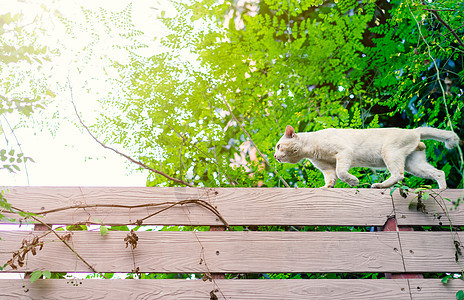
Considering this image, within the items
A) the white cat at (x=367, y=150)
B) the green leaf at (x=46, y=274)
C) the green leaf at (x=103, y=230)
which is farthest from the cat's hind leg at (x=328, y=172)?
the green leaf at (x=46, y=274)

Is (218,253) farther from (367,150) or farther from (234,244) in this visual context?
(367,150)

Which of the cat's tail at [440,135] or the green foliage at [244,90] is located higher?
the green foliage at [244,90]

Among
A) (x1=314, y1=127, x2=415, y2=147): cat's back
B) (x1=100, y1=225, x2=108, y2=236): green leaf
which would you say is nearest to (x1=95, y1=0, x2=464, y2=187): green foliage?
(x1=314, y1=127, x2=415, y2=147): cat's back

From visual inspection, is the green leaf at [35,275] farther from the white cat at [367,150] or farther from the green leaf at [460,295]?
the green leaf at [460,295]

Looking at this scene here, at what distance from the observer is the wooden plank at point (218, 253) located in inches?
57.2

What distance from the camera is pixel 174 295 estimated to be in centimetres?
139

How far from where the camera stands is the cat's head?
68.4 inches

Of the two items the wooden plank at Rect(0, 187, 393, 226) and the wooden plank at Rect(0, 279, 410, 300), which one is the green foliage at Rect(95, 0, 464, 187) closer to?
the wooden plank at Rect(0, 187, 393, 226)

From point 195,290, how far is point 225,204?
1.25ft

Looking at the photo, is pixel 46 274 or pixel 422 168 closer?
pixel 46 274

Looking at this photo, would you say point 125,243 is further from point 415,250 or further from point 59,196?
point 415,250

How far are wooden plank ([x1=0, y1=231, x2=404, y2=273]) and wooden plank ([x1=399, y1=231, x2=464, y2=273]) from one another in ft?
0.15

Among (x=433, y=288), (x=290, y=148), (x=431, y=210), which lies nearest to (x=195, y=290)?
(x=290, y=148)

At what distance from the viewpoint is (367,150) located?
1668 millimetres
